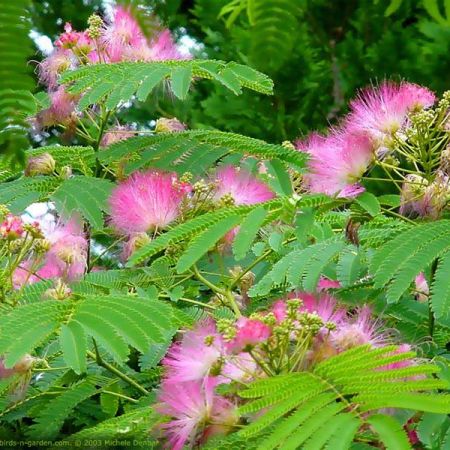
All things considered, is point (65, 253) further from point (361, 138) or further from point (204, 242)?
point (361, 138)

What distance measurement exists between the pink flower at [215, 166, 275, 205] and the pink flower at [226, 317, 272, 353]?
61 cm

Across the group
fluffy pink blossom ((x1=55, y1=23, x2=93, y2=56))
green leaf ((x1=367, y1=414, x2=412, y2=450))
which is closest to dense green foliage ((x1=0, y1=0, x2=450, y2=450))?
green leaf ((x1=367, y1=414, x2=412, y2=450))

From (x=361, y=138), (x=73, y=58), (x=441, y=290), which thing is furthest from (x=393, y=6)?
(x=73, y=58)

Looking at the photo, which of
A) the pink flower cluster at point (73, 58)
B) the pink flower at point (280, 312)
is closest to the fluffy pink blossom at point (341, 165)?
the pink flower at point (280, 312)

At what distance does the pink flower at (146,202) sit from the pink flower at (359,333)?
485 millimetres

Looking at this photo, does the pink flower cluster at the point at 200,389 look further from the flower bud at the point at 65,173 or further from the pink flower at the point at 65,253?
the flower bud at the point at 65,173

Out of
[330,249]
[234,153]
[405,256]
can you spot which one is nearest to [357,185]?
[330,249]

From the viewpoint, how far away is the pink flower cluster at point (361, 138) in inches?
69.3

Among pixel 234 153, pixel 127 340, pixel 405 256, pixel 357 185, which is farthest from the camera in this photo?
pixel 234 153

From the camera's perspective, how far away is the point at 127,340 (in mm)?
1348

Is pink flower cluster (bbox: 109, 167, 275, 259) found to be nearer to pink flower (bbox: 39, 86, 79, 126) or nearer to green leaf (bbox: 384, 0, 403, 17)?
pink flower (bbox: 39, 86, 79, 126)

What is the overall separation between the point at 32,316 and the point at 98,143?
91cm

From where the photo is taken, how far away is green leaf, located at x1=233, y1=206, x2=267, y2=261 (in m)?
1.59

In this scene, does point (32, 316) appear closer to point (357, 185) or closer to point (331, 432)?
point (331, 432)
